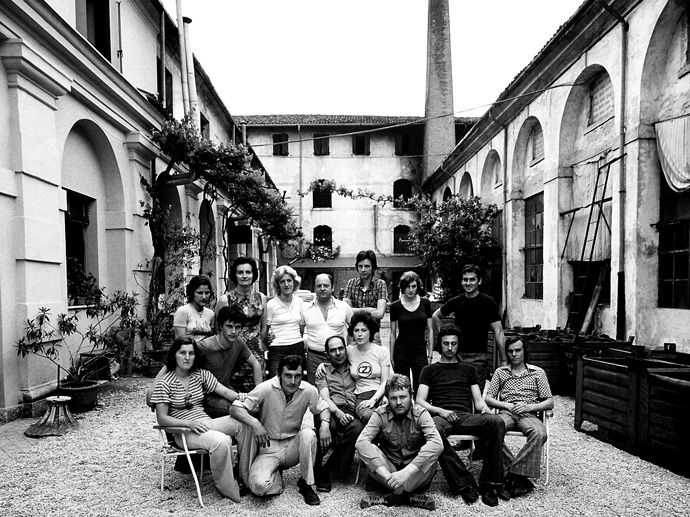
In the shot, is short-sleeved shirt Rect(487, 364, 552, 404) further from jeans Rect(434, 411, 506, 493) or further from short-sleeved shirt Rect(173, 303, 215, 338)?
short-sleeved shirt Rect(173, 303, 215, 338)

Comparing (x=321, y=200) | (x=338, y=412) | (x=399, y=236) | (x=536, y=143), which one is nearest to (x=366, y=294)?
(x=338, y=412)

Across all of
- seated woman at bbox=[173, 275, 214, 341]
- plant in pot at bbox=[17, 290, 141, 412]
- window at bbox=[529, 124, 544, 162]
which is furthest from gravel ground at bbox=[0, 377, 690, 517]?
window at bbox=[529, 124, 544, 162]

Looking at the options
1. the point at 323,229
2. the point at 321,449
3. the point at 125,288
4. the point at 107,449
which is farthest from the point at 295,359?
the point at 323,229

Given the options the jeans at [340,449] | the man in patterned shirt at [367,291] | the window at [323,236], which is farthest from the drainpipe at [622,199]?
the window at [323,236]

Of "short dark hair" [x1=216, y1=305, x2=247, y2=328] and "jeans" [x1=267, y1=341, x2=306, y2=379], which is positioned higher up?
"short dark hair" [x1=216, y1=305, x2=247, y2=328]

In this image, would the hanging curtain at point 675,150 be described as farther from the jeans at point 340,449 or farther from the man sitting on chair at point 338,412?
the jeans at point 340,449

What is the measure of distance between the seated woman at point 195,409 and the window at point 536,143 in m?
10.8

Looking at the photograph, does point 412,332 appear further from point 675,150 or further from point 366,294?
point 675,150

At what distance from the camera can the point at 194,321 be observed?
18.0ft

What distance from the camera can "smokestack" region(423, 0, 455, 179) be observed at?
27.5 m

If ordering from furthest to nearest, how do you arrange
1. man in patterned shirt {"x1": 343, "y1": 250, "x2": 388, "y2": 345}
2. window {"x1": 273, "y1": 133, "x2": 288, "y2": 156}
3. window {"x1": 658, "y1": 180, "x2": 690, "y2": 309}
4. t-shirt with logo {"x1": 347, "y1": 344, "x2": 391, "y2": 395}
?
window {"x1": 273, "y1": 133, "x2": 288, "y2": 156}, window {"x1": 658, "y1": 180, "x2": 690, "y2": 309}, man in patterned shirt {"x1": 343, "y1": 250, "x2": 388, "y2": 345}, t-shirt with logo {"x1": 347, "y1": 344, "x2": 391, "y2": 395}

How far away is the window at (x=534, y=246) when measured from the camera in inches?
494

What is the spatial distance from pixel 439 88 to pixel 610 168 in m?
20.2

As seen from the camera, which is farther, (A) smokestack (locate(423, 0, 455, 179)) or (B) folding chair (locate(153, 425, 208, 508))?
(A) smokestack (locate(423, 0, 455, 179))
